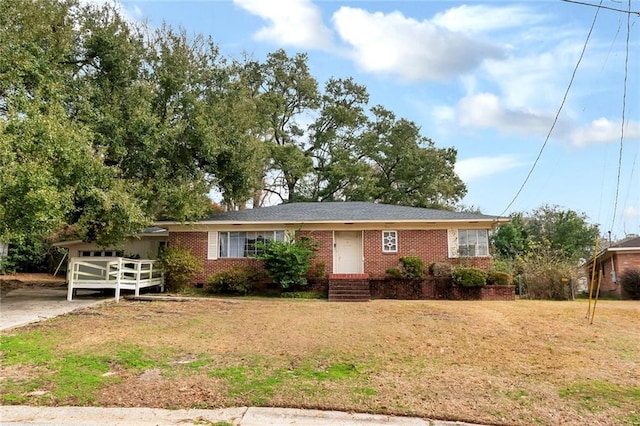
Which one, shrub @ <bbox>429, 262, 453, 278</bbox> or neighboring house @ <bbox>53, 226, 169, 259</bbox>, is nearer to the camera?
shrub @ <bbox>429, 262, 453, 278</bbox>

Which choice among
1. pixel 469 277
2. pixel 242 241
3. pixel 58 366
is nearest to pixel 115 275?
pixel 242 241

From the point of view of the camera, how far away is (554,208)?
113 ft

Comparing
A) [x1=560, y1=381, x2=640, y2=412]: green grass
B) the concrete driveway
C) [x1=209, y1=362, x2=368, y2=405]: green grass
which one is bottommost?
[x1=560, y1=381, x2=640, y2=412]: green grass

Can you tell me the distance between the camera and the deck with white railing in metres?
12.5

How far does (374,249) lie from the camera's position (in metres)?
16.2

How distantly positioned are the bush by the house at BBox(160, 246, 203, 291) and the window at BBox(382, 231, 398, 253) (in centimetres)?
743

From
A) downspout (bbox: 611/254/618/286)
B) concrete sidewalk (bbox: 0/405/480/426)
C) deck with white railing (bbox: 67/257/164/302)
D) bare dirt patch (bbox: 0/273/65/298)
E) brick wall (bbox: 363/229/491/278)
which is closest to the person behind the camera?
concrete sidewalk (bbox: 0/405/480/426)

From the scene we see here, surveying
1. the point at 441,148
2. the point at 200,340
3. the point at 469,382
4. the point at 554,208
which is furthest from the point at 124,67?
the point at 554,208

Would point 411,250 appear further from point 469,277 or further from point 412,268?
point 469,277

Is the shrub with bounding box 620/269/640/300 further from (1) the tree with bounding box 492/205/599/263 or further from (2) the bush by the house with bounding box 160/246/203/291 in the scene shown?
(2) the bush by the house with bounding box 160/246/203/291

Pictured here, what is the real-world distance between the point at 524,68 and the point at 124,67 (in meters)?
13.5

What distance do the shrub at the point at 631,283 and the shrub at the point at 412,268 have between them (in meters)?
9.67

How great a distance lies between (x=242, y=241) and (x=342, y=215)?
14.0ft

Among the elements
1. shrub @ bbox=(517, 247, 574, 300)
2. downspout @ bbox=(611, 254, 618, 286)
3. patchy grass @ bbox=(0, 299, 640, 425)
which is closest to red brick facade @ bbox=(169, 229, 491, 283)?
shrub @ bbox=(517, 247, 574, 300)
